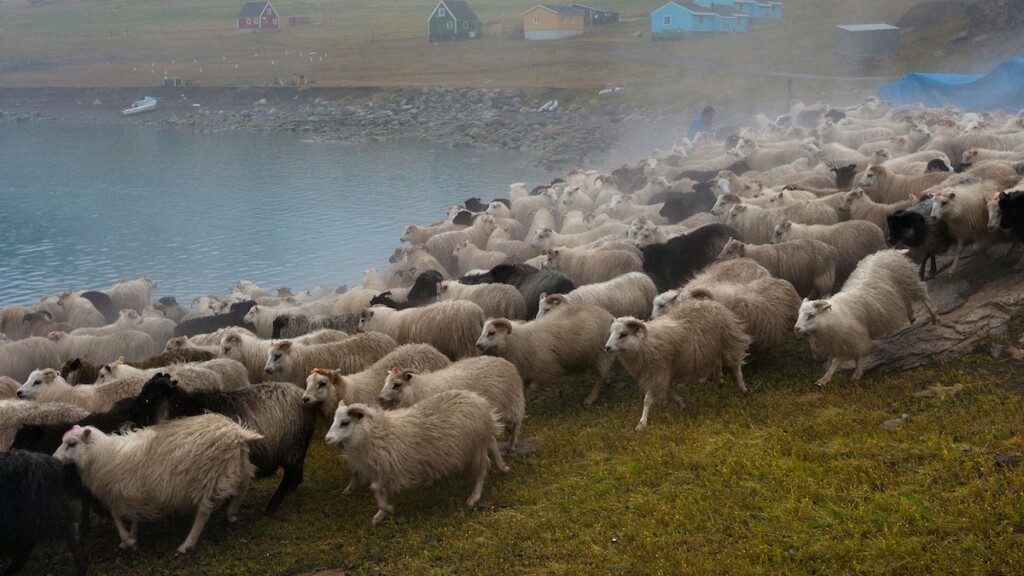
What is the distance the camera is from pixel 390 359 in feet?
32.5

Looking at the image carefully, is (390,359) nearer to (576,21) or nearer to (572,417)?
(572,417)

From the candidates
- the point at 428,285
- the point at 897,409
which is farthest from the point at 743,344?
the point at 428,285

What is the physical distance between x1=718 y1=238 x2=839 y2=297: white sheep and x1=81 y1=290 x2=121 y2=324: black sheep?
1196cm

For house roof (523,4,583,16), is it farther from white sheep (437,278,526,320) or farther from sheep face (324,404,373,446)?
sheep face (324,404,373,446)

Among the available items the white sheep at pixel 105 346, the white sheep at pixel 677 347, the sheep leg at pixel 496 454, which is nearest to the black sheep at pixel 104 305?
the white sheep at pixel 105 346

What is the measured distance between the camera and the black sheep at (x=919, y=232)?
38.4 feet

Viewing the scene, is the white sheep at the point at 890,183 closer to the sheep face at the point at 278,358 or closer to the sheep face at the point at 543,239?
the sheep face at the point at 543,239

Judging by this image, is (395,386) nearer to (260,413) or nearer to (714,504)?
(260,413)

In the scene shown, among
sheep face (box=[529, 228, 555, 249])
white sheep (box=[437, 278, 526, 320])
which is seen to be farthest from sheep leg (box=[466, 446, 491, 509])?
sheep face (box=[529, 228, 555, 249])

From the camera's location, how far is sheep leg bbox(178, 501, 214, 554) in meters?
7.73

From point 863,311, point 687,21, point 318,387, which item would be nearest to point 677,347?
point 863,311

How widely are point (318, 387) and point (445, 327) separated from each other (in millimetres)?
2814

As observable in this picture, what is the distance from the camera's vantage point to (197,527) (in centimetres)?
777

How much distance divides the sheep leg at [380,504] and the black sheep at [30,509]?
7.56 feet
